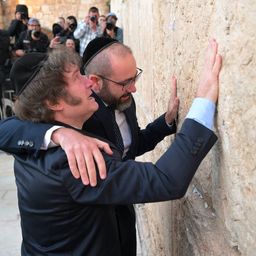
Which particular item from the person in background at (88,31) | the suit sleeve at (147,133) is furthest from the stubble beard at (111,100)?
the person in background at (88,31)

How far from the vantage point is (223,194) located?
1454 mm

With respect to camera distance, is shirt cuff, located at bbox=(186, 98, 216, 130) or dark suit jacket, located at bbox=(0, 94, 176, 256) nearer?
shirt cuff, located at bbox=(186, 98, 216, 130)

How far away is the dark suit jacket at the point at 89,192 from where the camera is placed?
1.39 meters

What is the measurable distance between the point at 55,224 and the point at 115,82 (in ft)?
2.20

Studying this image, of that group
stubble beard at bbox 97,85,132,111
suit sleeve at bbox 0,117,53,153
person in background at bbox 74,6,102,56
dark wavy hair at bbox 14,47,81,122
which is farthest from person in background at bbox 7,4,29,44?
dark wavy hair at bbox 14,47,81,122

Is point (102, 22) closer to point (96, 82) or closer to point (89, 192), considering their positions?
point (96, 82)

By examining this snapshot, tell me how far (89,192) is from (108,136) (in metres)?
0.59

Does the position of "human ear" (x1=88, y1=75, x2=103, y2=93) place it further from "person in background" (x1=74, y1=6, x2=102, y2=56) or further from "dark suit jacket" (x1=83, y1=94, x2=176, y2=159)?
"person in background" (x1=74, y1=6, x2=102, y2=56)

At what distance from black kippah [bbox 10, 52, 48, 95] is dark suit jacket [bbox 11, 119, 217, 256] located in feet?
0.87

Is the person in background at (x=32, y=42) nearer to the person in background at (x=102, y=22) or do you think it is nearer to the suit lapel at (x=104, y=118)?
the person in background at (x=102, y=22)

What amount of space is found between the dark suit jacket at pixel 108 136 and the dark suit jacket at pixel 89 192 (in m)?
0.05

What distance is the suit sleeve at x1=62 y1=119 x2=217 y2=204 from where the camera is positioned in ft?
4.54

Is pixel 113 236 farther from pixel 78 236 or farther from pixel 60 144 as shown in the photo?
pixel 60 144

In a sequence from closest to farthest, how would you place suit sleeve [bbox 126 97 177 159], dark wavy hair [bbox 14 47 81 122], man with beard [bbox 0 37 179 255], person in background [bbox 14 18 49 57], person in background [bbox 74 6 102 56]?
1. dark wavy hair [bbox 14 47 81 122]
2. man with beard [bbox 0 37 179 255]
3. suit sleeve [bbox 126 97 177 159]
4. person in background [bbox 14 18 49 57]
5. person in background [bbox 74 6 102 56]
